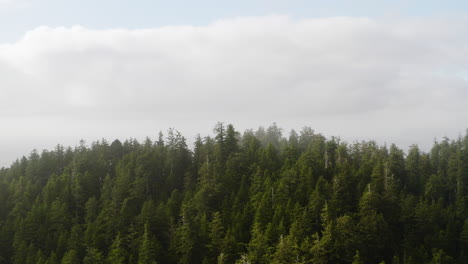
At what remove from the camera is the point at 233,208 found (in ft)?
197

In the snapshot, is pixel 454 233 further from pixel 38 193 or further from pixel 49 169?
pixel 49 169

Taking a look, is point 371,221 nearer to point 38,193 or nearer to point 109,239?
point 109,239

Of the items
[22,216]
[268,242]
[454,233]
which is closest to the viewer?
[268,242]

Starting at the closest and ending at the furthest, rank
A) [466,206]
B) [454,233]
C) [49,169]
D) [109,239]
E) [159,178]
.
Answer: [454,233] < [109,239] < [466,206] < [159,178] < [49,169]

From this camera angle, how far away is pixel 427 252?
53656 millimetres

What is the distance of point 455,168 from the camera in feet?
264

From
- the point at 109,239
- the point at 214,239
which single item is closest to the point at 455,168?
the point at 214,239

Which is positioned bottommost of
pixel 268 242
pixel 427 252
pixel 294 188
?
pixel 427 252

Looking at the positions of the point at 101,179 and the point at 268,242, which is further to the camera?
the point at 101,179

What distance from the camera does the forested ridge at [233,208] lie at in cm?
5053

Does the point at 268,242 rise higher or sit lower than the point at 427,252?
higher

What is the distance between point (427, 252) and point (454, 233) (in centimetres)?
758

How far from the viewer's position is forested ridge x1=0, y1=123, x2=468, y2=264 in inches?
1989

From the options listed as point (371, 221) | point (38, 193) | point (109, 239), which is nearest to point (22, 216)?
point (38, 193)
